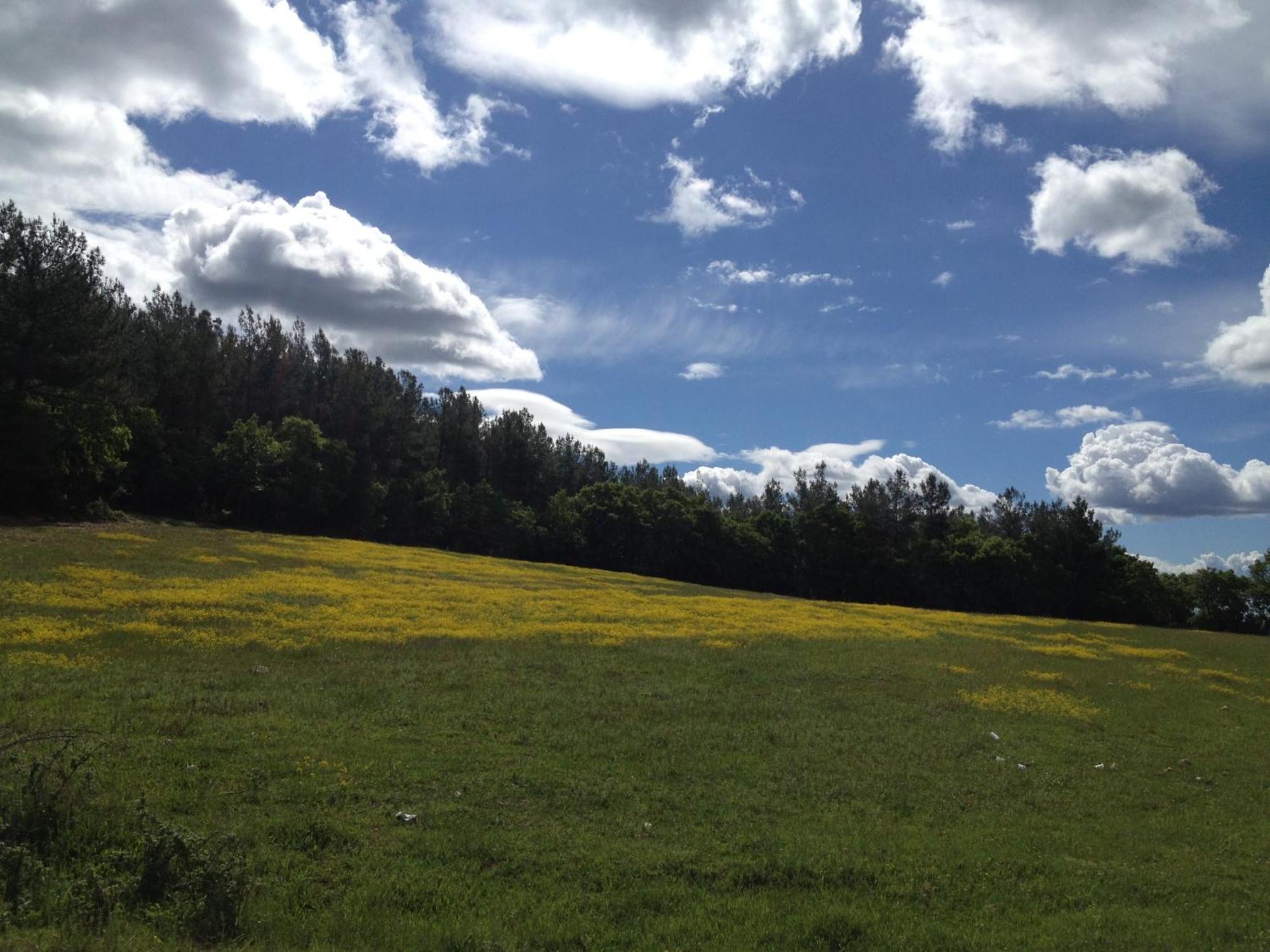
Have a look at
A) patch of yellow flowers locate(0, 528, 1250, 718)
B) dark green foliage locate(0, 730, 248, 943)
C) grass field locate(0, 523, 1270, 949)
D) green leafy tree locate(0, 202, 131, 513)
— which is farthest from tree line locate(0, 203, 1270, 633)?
dark green foliage locate(0, 730, 248, 943)

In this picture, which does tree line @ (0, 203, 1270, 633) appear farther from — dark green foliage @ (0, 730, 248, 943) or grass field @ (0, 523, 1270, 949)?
dark green foliage @ (0, 730, 248, 943)

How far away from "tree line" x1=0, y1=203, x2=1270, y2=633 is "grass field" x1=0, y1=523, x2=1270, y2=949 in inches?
1020

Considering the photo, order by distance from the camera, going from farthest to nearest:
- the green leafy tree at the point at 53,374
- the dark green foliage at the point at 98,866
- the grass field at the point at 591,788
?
the green leafy tree at the point at 53,374 → the grass field at the point at 591,788 → the dark green foliage at the point at 98,866

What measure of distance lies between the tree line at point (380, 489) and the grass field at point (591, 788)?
1020 inches

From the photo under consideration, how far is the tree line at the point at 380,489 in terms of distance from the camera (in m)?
48.1

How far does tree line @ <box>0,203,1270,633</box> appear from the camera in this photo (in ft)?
158

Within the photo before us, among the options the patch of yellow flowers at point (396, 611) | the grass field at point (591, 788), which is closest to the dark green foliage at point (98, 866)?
the grass field at point (591, 788)

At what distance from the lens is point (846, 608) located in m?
49.2

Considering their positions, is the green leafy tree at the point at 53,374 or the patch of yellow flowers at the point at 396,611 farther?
the green leafy tree at the point at 53,374

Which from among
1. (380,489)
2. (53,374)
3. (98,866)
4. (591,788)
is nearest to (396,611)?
(591,788)

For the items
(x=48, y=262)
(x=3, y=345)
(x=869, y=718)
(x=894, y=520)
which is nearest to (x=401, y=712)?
(x=869, y=718)

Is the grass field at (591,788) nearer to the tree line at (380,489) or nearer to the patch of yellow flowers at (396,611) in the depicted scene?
the patch of yellow flowers at (396,611)

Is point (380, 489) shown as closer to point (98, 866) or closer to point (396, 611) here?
point (396, 611)

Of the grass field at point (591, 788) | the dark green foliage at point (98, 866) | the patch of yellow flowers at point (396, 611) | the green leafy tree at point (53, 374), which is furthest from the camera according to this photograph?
the green leafy tree at point (53, 374)
